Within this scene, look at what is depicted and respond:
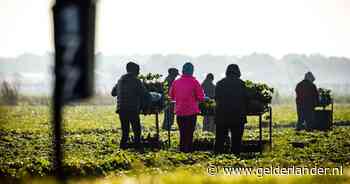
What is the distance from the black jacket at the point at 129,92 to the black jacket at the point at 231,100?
6.60 ft

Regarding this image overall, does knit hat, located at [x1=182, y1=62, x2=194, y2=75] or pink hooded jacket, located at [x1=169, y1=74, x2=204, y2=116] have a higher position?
knit hat, located at [x1=182, y1=62, x2=194, y2=75]

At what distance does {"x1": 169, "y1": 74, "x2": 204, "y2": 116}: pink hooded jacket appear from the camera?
14984 millimetres

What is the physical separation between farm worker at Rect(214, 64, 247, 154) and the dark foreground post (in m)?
10.8

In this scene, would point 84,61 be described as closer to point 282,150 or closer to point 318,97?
point 282,150

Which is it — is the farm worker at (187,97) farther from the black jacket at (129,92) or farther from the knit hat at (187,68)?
the black jacket at (129,92)

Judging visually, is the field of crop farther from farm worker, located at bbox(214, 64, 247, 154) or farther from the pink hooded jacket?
the pink hooded jacket

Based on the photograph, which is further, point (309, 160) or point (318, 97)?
point (318, 97)

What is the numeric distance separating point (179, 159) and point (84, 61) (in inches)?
411

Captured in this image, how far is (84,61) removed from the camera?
4113 millimetres

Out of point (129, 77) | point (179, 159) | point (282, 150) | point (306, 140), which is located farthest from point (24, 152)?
point (306, 140)

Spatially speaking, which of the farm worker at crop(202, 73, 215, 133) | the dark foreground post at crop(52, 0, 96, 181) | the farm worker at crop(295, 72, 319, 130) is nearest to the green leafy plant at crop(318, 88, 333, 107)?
the farm worker at crop(295, 72, 319, 130)

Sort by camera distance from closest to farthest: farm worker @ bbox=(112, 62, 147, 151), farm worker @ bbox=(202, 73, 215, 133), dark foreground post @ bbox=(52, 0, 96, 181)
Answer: dark foreground post @ bbox=(52, 0, 96, 181) < farm worker @ bbox=(112, 62, 147, 151) < farm worker @ bbox=(202, 73, 215, 133)

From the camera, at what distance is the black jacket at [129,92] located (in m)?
16.2

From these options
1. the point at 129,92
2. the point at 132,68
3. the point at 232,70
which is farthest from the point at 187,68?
the point at 129,92
